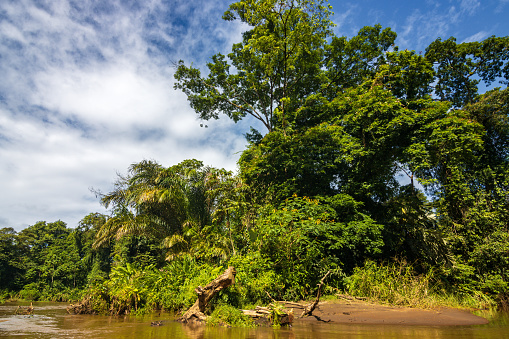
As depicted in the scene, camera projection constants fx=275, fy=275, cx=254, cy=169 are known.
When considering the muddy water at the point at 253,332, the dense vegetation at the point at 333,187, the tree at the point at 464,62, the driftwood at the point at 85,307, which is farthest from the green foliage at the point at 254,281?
the tree at the point at 464,62

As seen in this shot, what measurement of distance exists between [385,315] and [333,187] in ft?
22.1

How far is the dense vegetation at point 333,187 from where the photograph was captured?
8.84 m

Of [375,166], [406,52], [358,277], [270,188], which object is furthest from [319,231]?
[406,52]

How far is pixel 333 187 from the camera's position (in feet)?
42.4

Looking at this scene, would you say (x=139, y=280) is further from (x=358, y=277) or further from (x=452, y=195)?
(x=452, y=195)

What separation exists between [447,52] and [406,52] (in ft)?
14.1

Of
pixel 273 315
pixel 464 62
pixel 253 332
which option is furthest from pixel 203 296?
pixel 464 62

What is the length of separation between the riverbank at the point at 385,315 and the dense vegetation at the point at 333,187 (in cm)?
86

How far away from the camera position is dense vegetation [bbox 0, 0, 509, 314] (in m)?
8.84

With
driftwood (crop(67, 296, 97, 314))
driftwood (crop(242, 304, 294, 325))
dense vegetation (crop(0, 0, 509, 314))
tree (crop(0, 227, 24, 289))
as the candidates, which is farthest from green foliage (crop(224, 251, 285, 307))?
tree (crop(0, 227, 24, 289))

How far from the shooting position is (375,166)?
12.0 metres

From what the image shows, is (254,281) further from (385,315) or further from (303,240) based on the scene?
(385,315)

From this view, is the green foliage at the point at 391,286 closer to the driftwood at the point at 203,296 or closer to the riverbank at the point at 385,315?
the riverbank at the point at 385,315

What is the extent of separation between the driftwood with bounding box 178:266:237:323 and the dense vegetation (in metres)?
0.88
